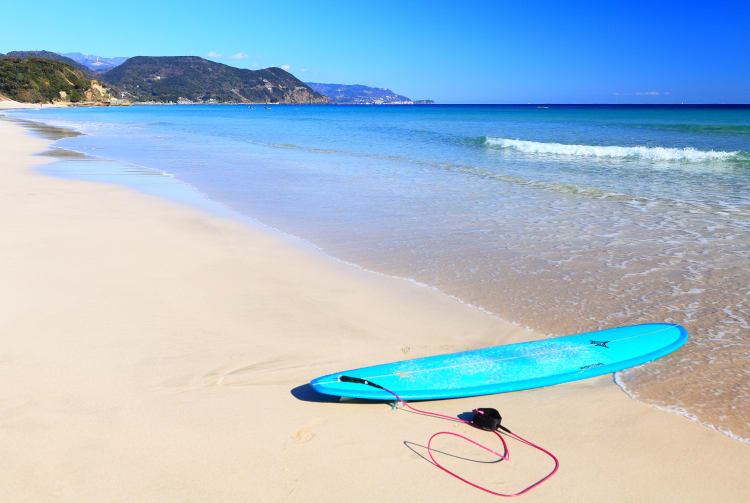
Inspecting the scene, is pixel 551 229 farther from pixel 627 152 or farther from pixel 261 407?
pixel 627 152

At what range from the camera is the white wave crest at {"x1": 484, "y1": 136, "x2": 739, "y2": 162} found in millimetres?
19281

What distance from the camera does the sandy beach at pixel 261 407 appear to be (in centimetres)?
261

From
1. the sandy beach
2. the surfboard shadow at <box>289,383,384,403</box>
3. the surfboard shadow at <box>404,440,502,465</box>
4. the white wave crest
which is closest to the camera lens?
the sandy beach

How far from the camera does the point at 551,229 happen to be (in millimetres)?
8234

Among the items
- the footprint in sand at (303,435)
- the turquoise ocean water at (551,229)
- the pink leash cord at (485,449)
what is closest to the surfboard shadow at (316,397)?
the pink leash cord at (485,449)

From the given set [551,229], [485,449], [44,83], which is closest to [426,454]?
[485,449]

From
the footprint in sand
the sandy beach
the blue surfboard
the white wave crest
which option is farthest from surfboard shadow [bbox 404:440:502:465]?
the white wave crest

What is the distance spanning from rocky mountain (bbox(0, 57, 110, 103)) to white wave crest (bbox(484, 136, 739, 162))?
→ 338 feet

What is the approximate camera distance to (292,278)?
589cm

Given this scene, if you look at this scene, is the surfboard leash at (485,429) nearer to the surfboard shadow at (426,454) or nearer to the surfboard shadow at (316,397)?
the surfboard shadow at (426,454)

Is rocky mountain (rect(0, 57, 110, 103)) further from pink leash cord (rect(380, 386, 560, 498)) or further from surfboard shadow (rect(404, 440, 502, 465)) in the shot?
surfboard shadow (rect(404, 440, 502, 465))

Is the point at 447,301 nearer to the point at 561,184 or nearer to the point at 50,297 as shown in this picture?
the point at 50,297

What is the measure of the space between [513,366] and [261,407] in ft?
6.43

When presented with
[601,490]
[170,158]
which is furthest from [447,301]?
[170,158]
